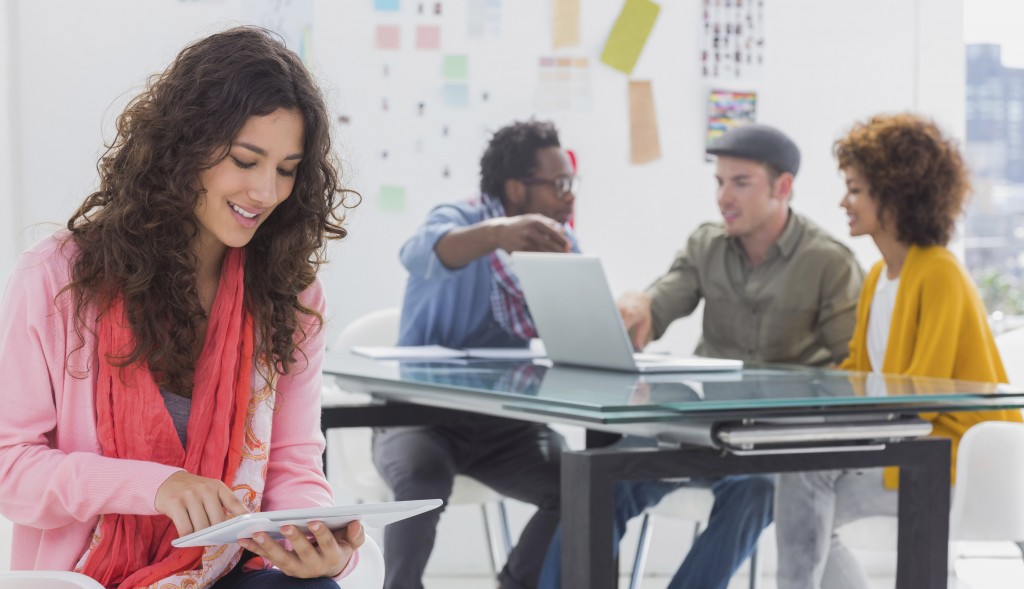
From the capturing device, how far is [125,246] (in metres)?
1.39

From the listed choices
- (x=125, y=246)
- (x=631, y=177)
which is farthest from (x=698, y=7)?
(x=125, y=246)

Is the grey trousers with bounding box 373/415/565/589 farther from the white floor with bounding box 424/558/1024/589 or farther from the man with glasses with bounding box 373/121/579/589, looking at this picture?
the white floor with bounding box 424/558/1024/589

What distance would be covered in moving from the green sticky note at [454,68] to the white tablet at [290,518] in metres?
2.37

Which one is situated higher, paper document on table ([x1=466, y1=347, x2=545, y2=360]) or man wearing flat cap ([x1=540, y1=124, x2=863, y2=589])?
man wearing flat cap ([x1=540, y1=124, x2=863, y2=589])

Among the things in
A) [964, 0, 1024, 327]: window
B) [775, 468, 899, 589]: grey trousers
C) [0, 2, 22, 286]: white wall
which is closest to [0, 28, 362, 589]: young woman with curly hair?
[775, 468, 899, 589]: grey trousers

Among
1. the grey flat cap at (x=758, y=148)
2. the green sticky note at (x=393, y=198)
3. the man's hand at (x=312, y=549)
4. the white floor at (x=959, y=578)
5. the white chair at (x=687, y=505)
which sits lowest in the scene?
the white floor at (x=959, y=578)

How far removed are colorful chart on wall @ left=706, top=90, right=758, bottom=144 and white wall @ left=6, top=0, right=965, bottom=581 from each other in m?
0.04

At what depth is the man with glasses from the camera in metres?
2.54

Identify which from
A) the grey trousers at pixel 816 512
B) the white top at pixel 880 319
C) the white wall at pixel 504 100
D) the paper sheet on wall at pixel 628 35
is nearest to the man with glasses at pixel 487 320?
the white wall at pixel 504 100

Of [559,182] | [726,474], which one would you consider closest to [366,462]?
[559,182]

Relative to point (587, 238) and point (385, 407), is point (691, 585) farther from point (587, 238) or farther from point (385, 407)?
point (587, 238)

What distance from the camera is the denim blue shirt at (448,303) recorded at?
9.73ft

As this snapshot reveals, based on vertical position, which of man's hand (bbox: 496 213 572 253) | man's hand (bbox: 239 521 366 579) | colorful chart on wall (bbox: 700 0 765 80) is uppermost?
colorful chart on wall (bbox: 700 0 765 80)

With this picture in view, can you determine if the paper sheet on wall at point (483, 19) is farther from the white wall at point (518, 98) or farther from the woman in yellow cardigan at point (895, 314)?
the woman in yellow cardigan at point (895, 314)
